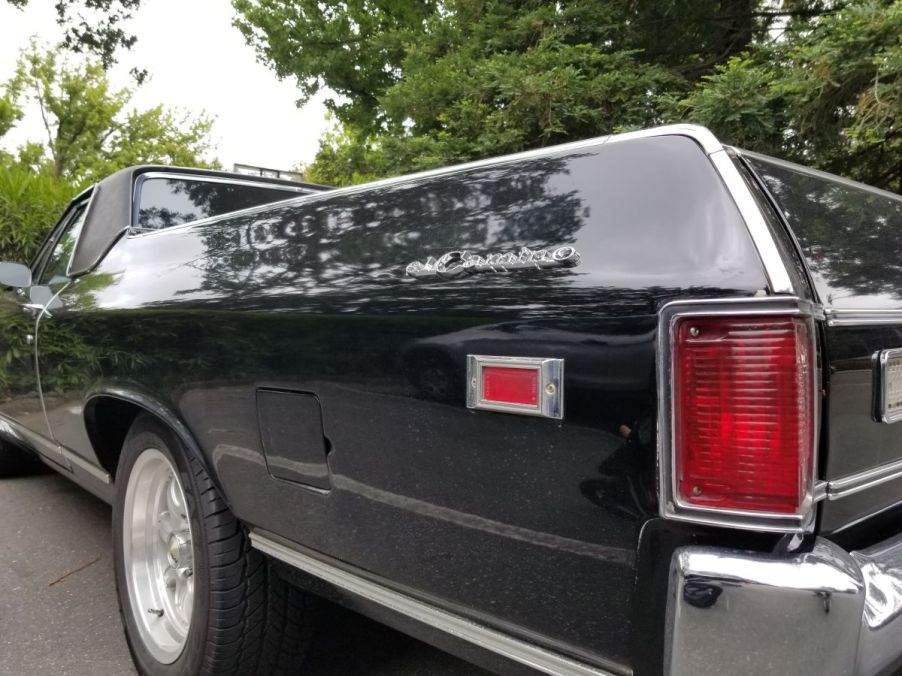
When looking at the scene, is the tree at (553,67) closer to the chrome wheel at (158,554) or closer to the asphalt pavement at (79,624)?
the asphalt pavement at (79,624)

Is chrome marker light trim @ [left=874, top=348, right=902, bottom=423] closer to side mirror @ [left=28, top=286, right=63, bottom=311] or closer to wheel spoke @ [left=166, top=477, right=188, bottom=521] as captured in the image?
wheel spoke @ [left=166, top=477, right=188, bottom=521]

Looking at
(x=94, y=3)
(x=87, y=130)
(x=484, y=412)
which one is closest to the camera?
(x=484, y=412)

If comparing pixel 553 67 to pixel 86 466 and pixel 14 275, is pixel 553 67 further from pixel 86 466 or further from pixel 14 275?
pixel 86 466

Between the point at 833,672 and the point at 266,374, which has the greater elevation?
the point at 266,374

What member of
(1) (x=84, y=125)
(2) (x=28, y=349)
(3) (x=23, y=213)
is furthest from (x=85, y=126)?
(2) (x=28, y=349)

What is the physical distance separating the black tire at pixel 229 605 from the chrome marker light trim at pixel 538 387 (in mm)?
1119

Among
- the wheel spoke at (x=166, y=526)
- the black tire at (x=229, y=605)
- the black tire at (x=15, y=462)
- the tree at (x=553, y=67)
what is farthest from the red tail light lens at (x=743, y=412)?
the tree at (x=553, y=67)

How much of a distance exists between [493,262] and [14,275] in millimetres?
3173

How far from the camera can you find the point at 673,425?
1268 millimetres

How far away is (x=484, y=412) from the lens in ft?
4.86

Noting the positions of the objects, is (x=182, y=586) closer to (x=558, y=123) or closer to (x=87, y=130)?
(x=558, y=123)

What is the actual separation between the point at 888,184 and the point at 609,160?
248 inches

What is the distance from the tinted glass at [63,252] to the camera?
3682 millimetres

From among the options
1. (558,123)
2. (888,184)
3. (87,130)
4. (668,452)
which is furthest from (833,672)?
(87,130)
